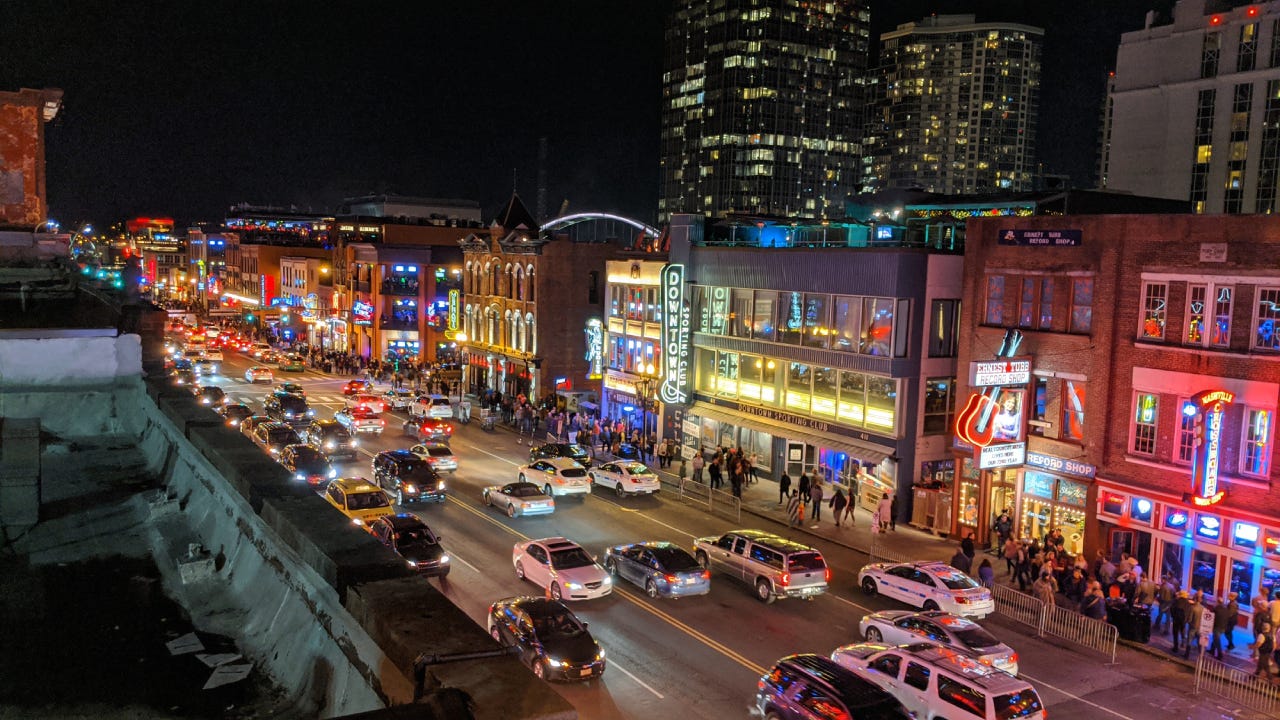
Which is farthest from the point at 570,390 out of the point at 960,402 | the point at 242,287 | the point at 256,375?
the point at 242,287

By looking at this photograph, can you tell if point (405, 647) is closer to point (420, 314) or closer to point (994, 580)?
point (994, 580)

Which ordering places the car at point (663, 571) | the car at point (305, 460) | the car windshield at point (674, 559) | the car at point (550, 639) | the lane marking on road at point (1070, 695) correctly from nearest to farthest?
the car at point (550, 639) < the lane marking on road at point (1070, 695) < the car at point (663, 571) < the car windshield at point (674, 559) < the car at point (305, 460)

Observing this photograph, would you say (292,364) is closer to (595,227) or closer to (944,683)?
(595,227)

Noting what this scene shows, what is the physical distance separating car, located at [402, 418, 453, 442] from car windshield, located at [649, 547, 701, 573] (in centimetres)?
2297

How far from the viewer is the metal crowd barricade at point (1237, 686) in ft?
63.6

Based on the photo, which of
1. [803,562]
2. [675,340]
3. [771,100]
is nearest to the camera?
[803,562]

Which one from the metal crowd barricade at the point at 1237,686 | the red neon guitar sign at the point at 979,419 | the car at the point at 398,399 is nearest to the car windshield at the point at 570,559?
the red neon guitar sign at the point at 979,419

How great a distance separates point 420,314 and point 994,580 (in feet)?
203

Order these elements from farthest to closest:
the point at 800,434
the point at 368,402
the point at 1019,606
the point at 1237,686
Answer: the point at 368,402 → the point at 800,434 → the point at 1019,606 → the point at 1237,686

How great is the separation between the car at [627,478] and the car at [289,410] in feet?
57.3

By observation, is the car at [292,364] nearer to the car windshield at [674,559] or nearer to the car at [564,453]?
the car at [564,453]

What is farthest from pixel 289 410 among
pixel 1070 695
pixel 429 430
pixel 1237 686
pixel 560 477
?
pixel 1237 686

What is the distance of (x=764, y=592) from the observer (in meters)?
24.7

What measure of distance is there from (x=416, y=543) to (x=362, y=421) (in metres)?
24.5
